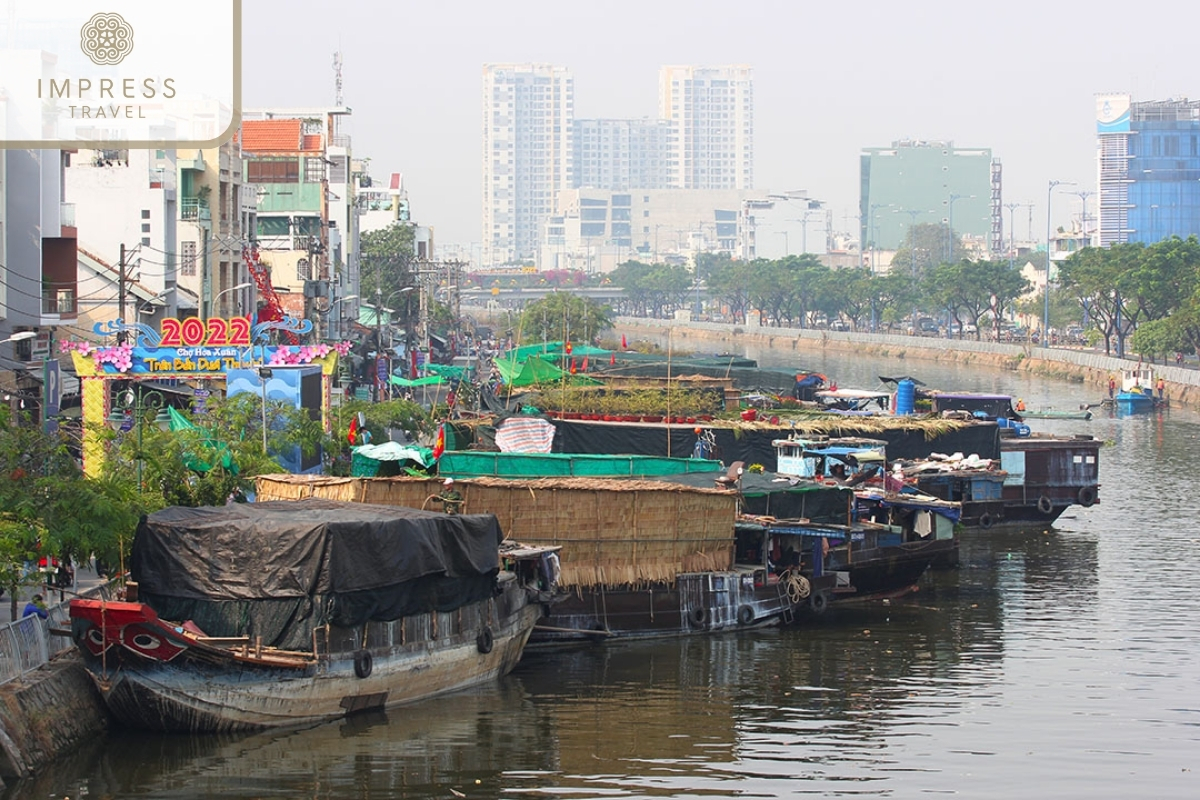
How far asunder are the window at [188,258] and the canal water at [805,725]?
1103 inches

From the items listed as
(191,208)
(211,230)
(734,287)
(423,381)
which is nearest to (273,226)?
(423,381)

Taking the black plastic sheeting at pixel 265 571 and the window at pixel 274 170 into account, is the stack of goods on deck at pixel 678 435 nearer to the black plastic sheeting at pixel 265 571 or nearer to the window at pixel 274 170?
the black plastic sheeting at pixel 265 571

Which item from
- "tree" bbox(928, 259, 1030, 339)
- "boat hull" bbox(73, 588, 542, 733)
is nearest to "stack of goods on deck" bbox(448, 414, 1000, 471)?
"boat hull" bbox(73, 588, 542, 733)

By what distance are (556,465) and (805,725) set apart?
923 cm

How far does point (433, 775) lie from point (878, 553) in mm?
14170

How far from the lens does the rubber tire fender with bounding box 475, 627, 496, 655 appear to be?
2557 cm

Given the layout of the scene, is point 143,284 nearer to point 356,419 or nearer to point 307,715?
point 356,419

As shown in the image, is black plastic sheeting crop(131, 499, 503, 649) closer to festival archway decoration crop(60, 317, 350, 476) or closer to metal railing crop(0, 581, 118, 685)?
metal railing crop(0, 581, 118, 685)

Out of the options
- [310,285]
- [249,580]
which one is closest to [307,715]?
[249,580]

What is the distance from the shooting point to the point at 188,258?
177 feet

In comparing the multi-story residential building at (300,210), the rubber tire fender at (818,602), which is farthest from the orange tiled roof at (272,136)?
the rubber tire fender at (818,602)

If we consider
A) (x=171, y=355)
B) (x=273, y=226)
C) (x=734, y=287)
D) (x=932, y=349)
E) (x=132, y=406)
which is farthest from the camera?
(x=734, y=287)

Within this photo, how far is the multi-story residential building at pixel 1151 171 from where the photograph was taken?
192 meters

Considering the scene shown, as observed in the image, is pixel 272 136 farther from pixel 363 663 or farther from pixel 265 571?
pixel 265 571
